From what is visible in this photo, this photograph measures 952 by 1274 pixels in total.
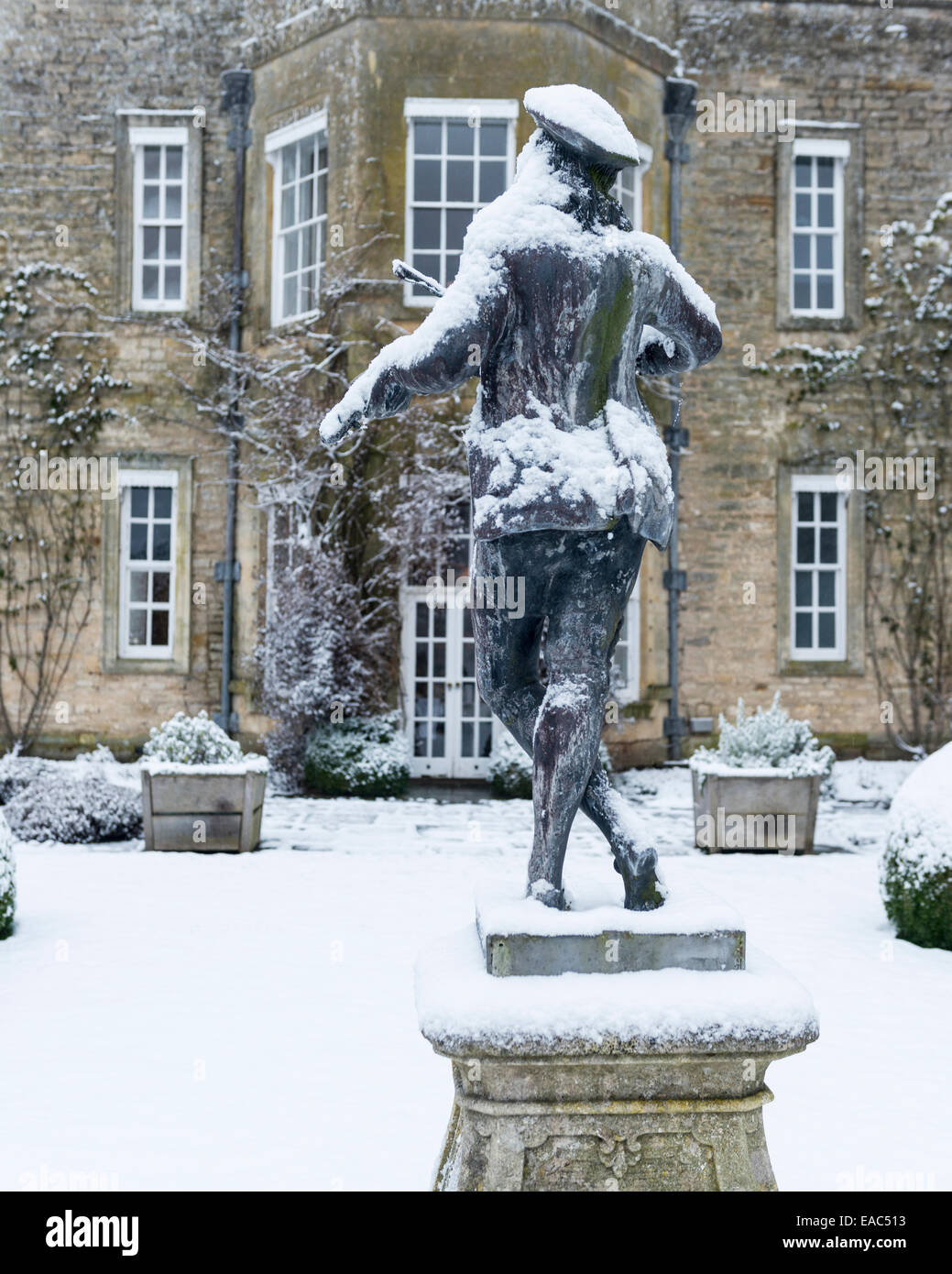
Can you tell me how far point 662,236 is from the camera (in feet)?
42.3

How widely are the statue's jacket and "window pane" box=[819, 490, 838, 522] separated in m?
10.9

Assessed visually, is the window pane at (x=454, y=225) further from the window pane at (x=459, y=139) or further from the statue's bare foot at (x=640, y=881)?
the statue's bare foot at (x=640, y=881)

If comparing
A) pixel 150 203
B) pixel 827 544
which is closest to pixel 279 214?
pixel 150 203

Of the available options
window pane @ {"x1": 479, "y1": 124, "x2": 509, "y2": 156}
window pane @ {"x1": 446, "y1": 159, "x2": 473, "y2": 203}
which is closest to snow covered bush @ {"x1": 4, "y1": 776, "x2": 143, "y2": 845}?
A: window pane @ {"x1": 446, "y1": 159, "x2": 473, "y2": 203}

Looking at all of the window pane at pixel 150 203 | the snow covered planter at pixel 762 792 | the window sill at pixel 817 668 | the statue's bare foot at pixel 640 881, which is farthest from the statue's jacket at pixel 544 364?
the window pane at pixel 150 203

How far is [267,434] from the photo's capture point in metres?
12.4

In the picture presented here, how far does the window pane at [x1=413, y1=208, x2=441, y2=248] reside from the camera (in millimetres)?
11992

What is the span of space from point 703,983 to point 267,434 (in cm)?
1055

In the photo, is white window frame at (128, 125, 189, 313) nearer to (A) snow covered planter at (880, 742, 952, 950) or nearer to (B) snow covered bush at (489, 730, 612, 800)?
(B) snow covered bush at (489, 730, 612, 800)

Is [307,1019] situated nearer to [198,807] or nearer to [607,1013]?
[607,1013]

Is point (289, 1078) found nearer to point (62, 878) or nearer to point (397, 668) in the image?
point (62, 878)

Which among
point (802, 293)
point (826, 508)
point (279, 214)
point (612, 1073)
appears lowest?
point (612, 1073)

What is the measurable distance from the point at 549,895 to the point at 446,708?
9.47 metres

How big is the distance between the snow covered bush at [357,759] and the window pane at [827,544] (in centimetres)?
536
